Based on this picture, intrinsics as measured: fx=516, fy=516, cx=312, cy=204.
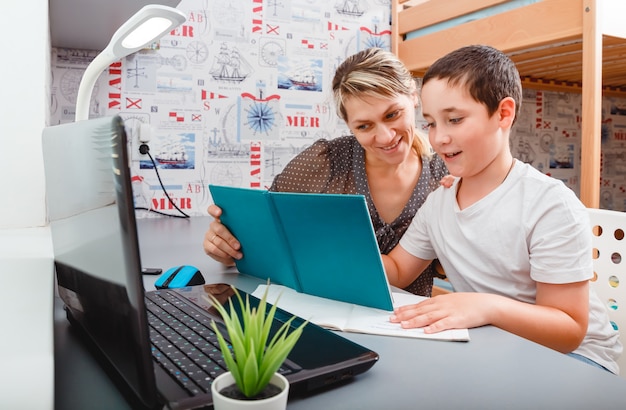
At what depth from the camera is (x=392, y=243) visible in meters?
1.13

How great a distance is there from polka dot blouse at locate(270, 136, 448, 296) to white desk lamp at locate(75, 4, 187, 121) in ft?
1.65

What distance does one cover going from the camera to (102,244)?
0.39 metres

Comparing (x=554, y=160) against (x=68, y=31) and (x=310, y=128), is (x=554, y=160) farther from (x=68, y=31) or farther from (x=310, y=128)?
(x=68, y=31)

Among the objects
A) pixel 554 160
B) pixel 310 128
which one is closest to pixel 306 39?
pixel 310 128

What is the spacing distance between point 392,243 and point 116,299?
0.81 m

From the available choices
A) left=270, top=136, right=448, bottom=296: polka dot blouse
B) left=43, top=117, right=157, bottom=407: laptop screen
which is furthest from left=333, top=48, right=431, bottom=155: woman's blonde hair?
left=43, top=117, right=157, bottom=407: laptop screen

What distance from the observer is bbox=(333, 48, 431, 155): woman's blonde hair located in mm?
1063

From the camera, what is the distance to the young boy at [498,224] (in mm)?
761

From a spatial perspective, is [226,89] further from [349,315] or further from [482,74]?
[349,315]

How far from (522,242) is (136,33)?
2.33ft

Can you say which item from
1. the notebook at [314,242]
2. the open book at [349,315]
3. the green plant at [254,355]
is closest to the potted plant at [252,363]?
the green plant at [254,355]

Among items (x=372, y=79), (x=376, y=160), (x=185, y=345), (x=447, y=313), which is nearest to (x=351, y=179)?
(x=376, y=160)

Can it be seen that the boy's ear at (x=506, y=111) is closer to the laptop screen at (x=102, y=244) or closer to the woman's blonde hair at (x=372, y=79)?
the woman's blonde hair at (x=372, y=79)

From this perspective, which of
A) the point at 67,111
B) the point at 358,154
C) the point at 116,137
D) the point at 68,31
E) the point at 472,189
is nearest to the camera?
the point at 116,137
